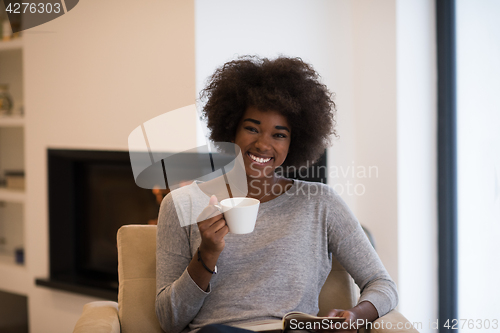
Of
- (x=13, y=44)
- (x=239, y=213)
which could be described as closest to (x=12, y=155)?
(x=13, y=44)

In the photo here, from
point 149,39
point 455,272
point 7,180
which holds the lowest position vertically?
point 455,272

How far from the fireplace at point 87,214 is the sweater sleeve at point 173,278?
1.17 metres

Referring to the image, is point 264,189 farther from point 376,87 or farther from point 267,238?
point 376,87

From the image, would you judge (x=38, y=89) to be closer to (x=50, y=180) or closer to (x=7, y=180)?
(x=50, y=180)

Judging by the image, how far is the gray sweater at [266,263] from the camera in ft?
3.77

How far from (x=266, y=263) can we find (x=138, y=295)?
1.26 feet

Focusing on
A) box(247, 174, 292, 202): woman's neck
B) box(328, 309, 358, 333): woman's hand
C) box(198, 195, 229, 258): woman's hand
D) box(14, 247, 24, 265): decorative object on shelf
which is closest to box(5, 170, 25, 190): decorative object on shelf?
box(14, 247, 24, 265): decorative object on shelf

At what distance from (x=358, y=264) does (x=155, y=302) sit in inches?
22.2

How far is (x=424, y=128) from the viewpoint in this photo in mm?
2072

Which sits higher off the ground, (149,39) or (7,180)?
(149,39)

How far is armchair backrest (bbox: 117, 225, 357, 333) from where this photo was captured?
1.24 metres

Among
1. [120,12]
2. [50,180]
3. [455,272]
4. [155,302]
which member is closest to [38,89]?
[50,180]

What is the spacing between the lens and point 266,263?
1186mm

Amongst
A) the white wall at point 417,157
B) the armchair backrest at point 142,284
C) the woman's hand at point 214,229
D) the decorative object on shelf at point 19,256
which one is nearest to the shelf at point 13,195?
the decorative object on shelf at point 19,256
